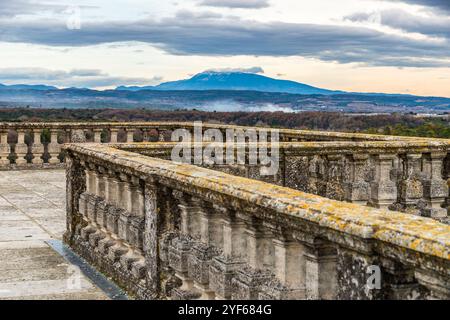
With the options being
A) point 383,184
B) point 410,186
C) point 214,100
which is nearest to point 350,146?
point 383,184

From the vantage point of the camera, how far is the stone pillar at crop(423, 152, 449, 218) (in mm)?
8352

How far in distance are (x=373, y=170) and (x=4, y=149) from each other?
35.5 ft

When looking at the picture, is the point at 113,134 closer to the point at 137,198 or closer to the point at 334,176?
the point at 334,176

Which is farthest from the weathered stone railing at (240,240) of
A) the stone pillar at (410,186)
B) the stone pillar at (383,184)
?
the stone pillar at (410,186)

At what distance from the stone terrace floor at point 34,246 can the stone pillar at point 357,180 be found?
3002 mm

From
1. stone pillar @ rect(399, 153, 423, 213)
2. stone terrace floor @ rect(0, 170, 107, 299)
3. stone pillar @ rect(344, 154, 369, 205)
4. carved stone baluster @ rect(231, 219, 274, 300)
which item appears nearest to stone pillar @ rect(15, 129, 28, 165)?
stone terrace floor @ rect(0, 170, 107, 299)

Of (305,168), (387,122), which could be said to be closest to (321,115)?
(387,122)

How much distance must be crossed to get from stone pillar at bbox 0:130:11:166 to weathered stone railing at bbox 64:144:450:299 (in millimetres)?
9403

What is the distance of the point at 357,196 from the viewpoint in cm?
831

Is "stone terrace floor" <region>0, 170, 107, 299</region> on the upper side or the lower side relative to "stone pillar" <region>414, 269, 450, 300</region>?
lower

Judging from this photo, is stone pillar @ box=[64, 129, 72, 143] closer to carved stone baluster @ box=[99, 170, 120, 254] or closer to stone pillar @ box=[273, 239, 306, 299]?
carved stone baluster @ box=[99, 170, 120, 254]

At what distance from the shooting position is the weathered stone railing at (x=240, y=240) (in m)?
3.24

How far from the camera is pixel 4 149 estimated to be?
1702 cm
